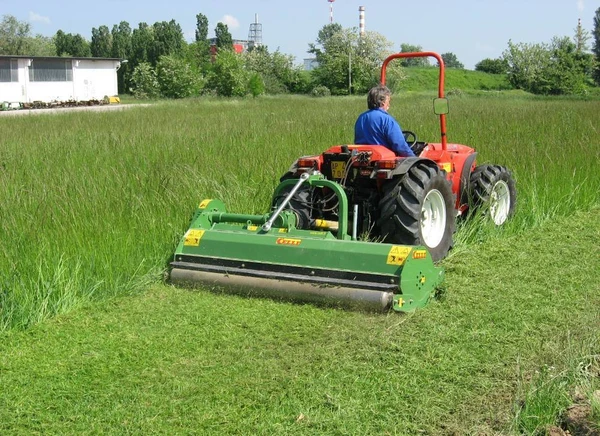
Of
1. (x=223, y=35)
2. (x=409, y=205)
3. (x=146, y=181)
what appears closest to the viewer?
(x=409, y=205)

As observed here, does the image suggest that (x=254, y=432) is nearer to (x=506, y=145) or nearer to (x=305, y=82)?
(x=506, y=145)

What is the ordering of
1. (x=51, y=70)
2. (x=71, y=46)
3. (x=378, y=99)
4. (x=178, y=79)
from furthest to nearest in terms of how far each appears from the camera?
(x=71, y=46) → (x=51, y=70) → (x=178, y=79) → (x=378, y=99)

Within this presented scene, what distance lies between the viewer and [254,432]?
364 centimetres

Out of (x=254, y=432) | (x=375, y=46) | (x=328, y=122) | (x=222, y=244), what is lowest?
(x=254, y=432)

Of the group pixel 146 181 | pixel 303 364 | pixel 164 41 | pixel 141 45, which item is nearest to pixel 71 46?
pixel 141 45

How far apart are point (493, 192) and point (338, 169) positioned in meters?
2.26

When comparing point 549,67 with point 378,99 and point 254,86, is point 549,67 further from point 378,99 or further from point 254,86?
point 378,99

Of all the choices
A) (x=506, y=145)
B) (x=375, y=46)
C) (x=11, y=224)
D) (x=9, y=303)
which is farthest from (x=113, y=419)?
(x=375, y=46)

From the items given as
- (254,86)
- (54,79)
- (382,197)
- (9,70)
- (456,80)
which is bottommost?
(382,197)

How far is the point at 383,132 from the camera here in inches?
256

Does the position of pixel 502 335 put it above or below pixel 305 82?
below

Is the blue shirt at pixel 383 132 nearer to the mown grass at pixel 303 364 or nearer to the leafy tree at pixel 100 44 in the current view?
the mown grass at pixel 303 364

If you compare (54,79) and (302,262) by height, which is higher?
(54,79)

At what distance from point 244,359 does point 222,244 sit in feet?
5.12
